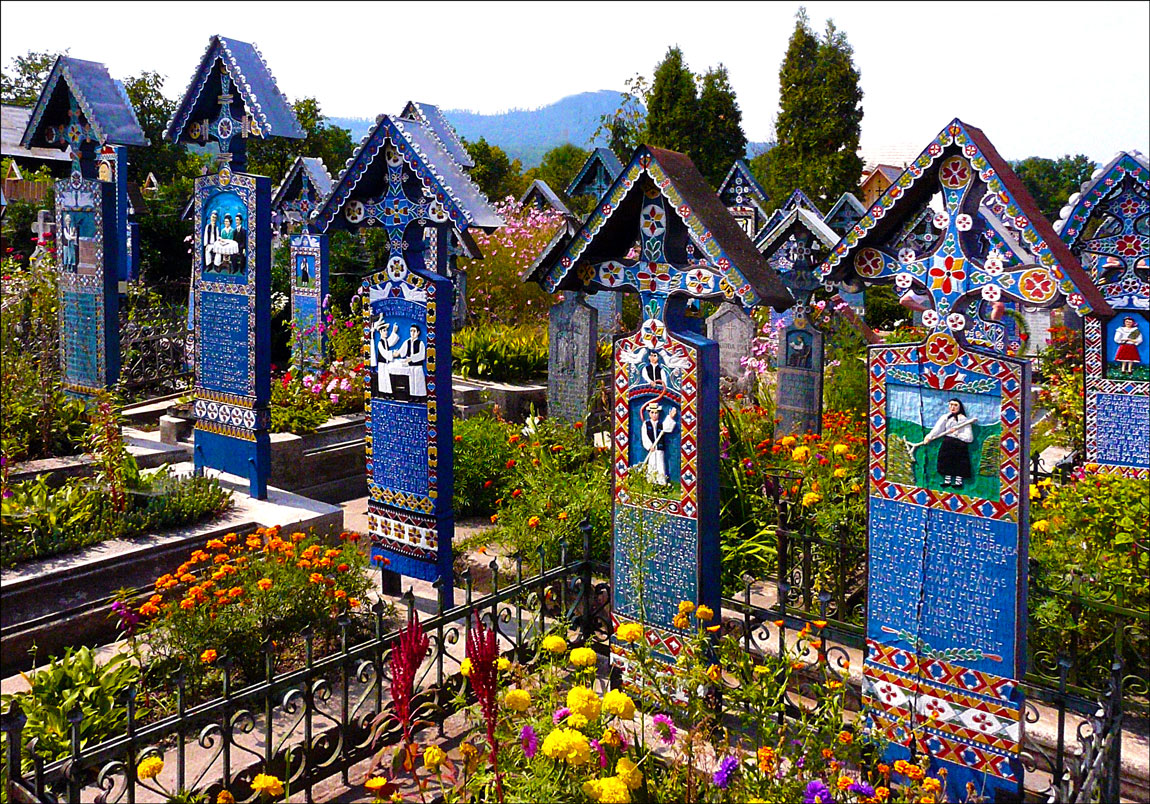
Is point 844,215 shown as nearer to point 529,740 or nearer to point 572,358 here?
point 572,358

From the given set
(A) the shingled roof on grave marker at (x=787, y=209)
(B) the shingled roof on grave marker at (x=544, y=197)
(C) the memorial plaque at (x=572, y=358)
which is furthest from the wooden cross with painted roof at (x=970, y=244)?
(B) the shingled roof on grave marker at (x=544, y=197)

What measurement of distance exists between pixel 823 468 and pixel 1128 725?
96.9 inches

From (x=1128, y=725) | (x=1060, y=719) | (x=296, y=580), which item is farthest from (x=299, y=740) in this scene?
(x=1128, y=725)

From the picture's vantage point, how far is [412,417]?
6.61 m

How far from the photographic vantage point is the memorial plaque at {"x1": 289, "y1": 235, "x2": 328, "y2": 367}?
1316 centimetres

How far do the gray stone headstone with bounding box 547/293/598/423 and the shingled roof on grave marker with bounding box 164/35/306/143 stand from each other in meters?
3.91

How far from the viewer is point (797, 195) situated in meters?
12.8

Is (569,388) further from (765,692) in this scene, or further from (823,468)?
(765,692)

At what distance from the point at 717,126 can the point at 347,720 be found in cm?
3089

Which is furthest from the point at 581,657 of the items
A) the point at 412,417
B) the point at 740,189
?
the point at 740,189

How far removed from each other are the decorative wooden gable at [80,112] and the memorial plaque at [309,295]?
12.3 ft

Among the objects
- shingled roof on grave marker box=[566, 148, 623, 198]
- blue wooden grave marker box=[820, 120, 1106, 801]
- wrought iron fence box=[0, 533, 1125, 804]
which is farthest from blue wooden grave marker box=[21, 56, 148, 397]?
blue wooden grave marker box=[820, 120, 1106, 801]

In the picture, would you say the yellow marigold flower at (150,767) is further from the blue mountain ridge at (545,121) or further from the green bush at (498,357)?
the blue mountain ridge at (545,121)

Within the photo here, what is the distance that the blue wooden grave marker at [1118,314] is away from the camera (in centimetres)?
784
